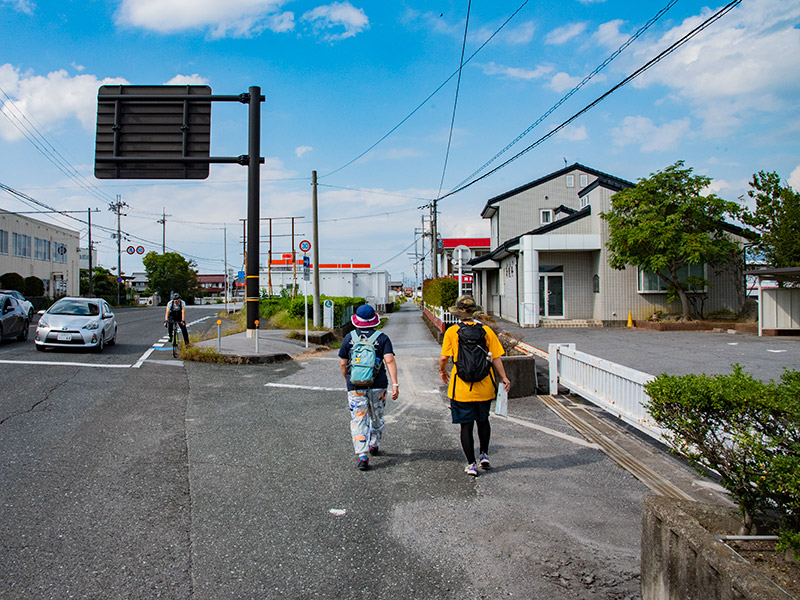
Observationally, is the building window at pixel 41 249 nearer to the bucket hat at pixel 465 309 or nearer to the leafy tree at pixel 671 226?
the leafy tree at pixel 671 226

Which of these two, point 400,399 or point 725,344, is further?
point 725,344

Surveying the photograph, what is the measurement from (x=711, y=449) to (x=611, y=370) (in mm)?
4177

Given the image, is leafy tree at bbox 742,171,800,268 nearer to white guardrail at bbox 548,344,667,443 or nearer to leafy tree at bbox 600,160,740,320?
leafy tree at bbox 600,160,740,320

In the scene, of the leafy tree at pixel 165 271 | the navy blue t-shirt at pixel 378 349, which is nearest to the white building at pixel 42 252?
the leafy tree at pixel 165 271

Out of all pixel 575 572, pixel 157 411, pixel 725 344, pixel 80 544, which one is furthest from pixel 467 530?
pixel 725 344

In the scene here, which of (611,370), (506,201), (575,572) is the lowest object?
(575,572)

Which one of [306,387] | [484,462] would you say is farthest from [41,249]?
[484,462]

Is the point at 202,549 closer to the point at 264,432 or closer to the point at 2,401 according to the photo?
the point at 264,432

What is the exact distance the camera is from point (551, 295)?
23969mm

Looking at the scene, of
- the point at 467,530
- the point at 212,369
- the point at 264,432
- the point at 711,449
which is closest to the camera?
the point at 711,449

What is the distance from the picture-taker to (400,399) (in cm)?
955

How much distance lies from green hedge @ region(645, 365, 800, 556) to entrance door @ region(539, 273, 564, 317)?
68.4 ft

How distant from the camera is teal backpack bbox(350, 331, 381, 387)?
5516mm

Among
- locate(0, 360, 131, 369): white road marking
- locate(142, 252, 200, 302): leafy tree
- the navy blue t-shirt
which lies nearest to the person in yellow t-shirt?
the navy blue t-shirt
